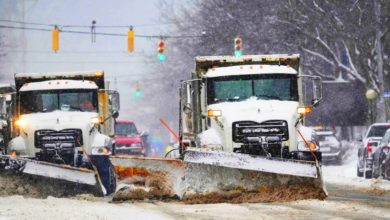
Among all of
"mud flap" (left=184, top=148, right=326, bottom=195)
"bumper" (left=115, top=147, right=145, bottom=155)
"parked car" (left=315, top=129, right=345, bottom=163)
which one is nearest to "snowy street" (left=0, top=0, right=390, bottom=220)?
"mud flap" (left=184, top=148, right=326, bottom=195)

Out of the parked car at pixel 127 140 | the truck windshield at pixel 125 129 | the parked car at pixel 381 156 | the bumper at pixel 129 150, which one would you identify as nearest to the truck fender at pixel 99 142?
the parked car at pixel 381 156

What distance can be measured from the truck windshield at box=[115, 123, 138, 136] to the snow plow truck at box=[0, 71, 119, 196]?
46.3 ft

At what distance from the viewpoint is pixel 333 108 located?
4919 cm

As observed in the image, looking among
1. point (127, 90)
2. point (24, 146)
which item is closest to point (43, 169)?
point (24, 146)

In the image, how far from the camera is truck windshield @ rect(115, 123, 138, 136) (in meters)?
36.8

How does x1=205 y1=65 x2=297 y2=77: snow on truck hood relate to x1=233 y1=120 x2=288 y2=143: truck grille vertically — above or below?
above

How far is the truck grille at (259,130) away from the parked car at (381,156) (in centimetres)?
679

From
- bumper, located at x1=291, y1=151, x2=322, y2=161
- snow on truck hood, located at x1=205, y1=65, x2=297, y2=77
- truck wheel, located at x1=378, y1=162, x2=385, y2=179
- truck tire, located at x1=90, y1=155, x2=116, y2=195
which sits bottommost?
truck wheel, located at x1=378, y1=162, x2=385, y2=179

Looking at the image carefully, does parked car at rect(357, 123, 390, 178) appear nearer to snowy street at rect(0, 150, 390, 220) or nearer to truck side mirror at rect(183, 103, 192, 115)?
truck side mirror at rect(183, 103, 192, 115)

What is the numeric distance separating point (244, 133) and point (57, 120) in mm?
4625

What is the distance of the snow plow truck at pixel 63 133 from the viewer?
59.0 ft

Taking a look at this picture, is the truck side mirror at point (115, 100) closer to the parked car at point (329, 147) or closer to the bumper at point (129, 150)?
the bumper at point (129, 150)

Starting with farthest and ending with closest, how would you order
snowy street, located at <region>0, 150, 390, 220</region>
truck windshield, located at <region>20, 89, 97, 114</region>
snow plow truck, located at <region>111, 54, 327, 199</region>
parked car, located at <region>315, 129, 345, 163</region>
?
parked car, located at <region>315, 129, 345, 163</region>, truck windshield, located at <region>20, 89, 97, 114</region>, snow plow truck, located at <region>111, 54, 327, 199</region>, snowy street, located at <region>0, 150, 390, 220</region>

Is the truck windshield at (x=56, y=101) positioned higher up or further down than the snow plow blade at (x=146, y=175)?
higher up
